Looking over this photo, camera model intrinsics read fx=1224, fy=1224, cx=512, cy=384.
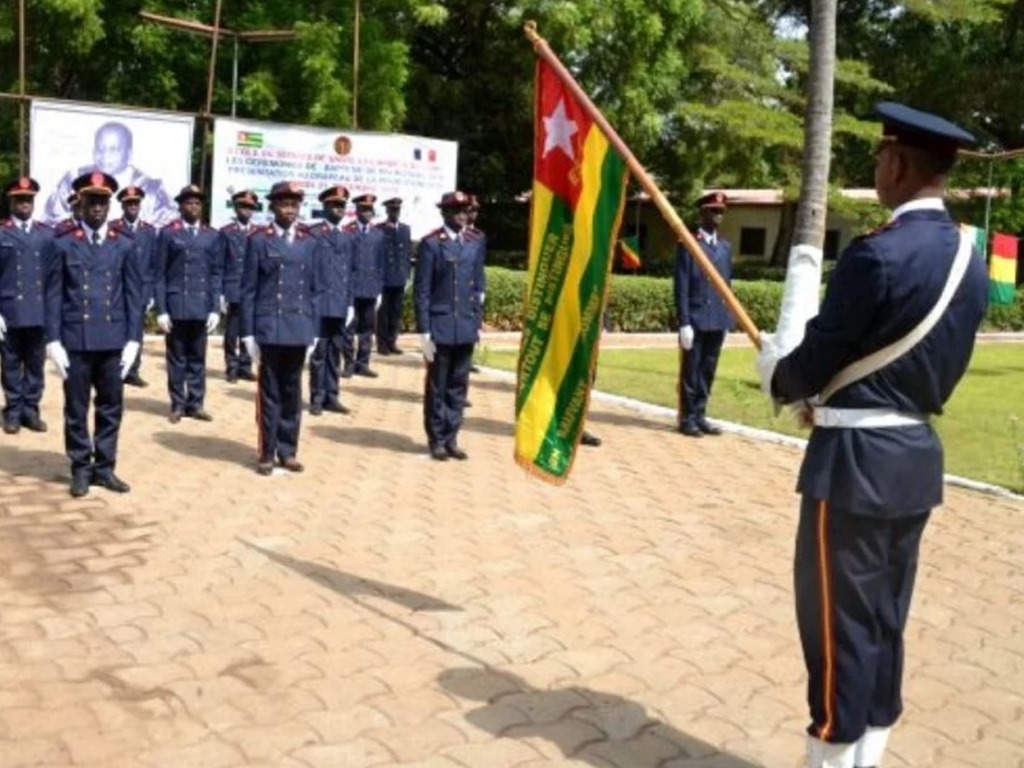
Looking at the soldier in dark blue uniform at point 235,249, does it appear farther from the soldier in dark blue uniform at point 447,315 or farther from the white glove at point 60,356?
the white glove at point 60,356

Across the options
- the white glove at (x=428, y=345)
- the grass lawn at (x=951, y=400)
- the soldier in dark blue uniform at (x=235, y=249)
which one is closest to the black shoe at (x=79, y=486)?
the white glove at (x=428, y=345)

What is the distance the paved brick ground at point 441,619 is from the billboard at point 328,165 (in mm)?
6963

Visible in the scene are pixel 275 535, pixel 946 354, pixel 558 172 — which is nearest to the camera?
pixel 946 354

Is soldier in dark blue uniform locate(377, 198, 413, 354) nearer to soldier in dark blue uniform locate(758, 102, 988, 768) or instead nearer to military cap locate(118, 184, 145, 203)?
military cap locate(118, 184, 145, 203)

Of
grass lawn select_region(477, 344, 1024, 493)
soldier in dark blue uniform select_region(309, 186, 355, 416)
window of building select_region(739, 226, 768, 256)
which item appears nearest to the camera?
grass lawn select_region(477, 344, 1024, 493)

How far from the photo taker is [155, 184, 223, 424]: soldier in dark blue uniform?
9.55 m

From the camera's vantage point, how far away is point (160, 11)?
1820cm

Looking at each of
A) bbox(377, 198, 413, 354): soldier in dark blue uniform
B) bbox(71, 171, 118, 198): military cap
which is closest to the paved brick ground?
bbox(71, 171, 118, 198): military cap

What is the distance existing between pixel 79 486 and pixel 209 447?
1.65 metres

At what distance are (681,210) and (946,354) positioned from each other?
2119 centimetres

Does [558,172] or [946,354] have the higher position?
[558,172]

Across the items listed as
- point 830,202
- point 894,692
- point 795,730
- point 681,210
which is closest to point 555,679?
point 795,730

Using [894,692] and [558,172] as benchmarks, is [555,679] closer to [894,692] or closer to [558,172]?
[894,692]

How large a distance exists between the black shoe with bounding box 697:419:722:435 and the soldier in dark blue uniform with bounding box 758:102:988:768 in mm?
6327
